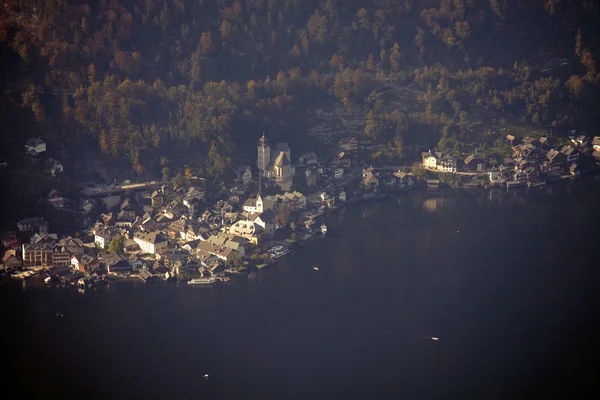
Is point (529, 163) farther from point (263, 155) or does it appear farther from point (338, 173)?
point (263, 155)

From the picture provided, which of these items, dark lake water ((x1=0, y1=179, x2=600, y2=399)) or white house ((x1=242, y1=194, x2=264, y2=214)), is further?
white house ((x1=242, y1=194, x2=264, y2=214))

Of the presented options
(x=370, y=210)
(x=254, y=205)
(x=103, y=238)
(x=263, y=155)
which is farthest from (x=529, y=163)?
(x=103, y=238)

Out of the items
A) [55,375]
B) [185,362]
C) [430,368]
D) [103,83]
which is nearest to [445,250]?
[430,368]

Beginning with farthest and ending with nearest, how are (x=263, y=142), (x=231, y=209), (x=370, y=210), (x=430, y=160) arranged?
(x=430, y=160)
(x=263, y=142)
(x=370, y=210)
(x=231, y=209)

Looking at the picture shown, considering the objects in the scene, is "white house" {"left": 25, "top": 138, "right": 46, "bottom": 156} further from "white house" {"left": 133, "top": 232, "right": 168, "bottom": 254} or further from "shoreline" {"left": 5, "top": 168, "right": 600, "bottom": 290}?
"shoreline" {"left": 5, "top": 168, "right": 600, "bottom": 290}

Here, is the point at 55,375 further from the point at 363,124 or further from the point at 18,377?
the point at 363,124

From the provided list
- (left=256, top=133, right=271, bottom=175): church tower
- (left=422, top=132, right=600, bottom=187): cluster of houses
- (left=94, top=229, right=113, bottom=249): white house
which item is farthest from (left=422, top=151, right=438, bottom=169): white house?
(left=94, top=229, right=113, bottom=249): white house
